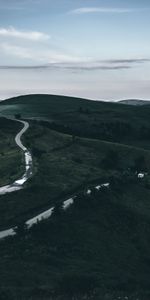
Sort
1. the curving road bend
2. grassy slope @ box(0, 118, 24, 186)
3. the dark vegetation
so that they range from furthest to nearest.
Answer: grassy slope @ box(0, 118, 24, 186) → the curving road bend → the dark vegetation

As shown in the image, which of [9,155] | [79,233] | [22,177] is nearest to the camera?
[79,233]

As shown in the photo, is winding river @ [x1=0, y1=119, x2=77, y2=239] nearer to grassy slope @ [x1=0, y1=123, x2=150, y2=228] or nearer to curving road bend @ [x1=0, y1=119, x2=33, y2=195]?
curving road bend @ [x1=0, y1=119, x2=33, y2=195]

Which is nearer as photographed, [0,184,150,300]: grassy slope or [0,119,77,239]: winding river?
[0,184,150,300]: grassy slope

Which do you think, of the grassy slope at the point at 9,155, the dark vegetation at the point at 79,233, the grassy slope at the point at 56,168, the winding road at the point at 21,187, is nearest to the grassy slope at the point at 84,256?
the dark vegetation at the point at 79,233

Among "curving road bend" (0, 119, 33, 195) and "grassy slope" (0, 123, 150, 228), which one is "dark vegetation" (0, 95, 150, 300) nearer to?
"grassy slope" (0, 123, 150, 228)

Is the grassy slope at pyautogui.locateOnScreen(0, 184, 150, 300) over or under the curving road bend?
under

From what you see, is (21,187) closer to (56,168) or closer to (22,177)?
(22,177)

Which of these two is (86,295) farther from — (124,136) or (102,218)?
(124,136)

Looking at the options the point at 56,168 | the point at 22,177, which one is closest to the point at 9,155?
the point at 56,168

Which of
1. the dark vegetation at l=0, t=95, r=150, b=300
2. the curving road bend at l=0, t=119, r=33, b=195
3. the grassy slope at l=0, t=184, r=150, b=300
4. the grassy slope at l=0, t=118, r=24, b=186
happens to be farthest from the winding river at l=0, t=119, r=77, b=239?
the grassy slope at l=0, t=184, r=150, b=300

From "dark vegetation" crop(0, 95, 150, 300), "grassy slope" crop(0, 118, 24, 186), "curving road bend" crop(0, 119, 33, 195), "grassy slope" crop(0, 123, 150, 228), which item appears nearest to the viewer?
"dark vegetation" crop(0, 95, 150, 300)
